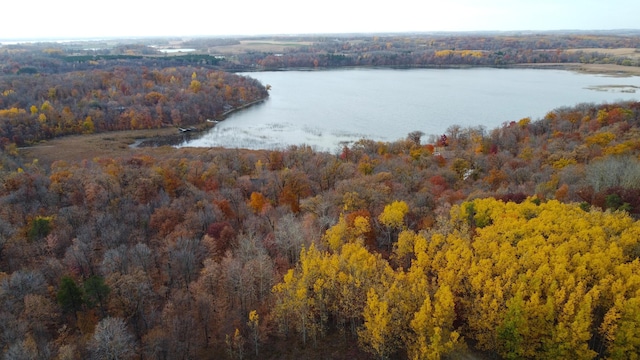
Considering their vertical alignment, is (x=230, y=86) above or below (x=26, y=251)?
above

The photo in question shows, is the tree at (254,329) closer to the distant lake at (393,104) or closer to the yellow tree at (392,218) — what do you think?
the yellow tree at (392,218)

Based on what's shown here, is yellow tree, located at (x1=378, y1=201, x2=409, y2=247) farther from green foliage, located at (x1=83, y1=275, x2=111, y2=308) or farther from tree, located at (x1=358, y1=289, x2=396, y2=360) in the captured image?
green foliage, located at (x1=83, y1=275, x2=111, y2=308)

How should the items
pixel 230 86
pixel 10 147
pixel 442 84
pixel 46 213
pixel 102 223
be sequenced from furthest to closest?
pixel 442 84 < pixel 230 86 < pixel 10 147 < pixel 46 213 < pixel 102 223

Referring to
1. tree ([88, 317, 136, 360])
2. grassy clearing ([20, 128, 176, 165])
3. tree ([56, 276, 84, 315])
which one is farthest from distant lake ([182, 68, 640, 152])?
tree ([88, 317, 136, 360])

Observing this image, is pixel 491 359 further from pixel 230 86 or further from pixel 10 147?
pixel 230 86

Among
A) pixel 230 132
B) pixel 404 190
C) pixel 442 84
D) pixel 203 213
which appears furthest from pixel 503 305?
pixel 442 84

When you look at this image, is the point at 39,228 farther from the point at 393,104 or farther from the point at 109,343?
the point at 393,104

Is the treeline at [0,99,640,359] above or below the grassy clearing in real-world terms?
above
